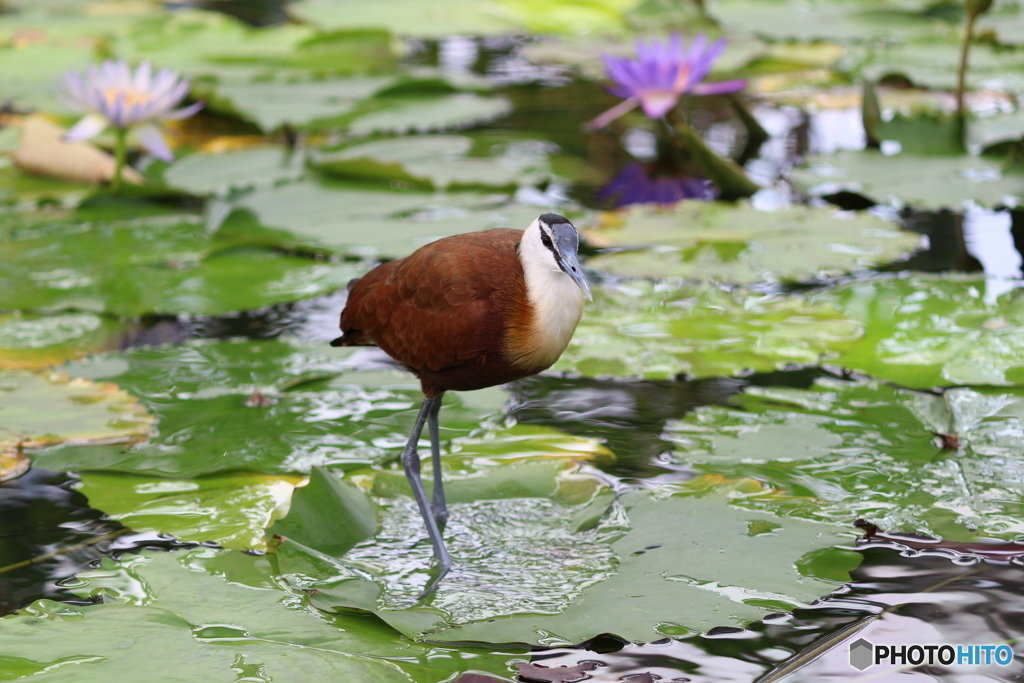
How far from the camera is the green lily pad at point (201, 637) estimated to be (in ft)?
6.32

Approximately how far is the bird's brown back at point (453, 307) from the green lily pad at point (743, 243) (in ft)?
5.28

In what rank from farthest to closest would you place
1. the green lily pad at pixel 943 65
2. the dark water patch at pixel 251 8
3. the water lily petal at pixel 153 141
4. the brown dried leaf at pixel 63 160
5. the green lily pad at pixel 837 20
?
the dark water patch at pixel 251 8 < the green lily pad at pixel 837 20 < the green lily pad at pixel 943 65 < the brown dried leaf at pixel 63 160 < the water lily petal at pixel 153 141

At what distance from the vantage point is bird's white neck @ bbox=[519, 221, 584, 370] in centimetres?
220

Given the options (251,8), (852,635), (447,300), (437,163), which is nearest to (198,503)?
(447,300)

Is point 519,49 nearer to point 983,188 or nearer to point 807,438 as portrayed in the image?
point 983,188

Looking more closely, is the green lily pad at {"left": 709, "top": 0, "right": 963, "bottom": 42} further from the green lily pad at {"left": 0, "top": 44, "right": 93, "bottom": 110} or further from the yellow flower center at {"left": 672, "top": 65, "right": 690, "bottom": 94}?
the green lily pad at {"left": 0, "top": 44, "right": 93, "bottom": 110}

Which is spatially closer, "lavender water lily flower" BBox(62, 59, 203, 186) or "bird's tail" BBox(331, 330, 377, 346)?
"bird's tail" BBox(331, 330, 377, 346)

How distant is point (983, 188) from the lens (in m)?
4.41

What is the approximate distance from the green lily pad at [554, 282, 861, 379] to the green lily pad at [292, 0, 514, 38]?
514 cm

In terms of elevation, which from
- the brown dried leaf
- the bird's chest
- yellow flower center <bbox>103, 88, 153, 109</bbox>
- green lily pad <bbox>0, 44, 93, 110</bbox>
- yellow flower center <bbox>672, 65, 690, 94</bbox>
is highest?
green lily pad <bbox>0, 44, 93, 110</bbox>

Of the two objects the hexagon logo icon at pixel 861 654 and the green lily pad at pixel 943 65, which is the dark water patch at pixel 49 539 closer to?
the hexagon logo icon at pixel 861 654

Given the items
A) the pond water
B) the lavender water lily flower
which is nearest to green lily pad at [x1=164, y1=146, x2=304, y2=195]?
the pond water

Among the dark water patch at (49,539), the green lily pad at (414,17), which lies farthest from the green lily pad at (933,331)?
the green lily pad at (414,17)

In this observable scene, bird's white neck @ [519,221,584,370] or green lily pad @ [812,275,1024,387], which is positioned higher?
bird's white neck @ [519,221,584,370]
